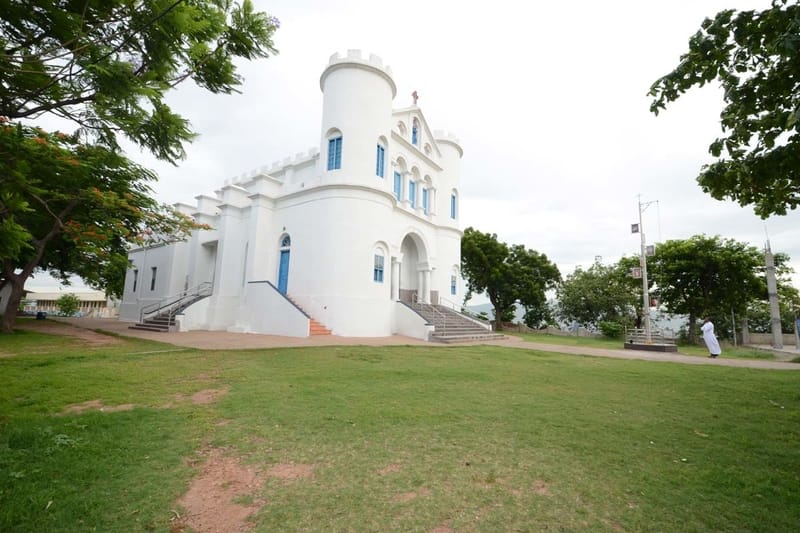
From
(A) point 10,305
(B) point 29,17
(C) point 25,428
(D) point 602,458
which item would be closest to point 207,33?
(B) point 29,17

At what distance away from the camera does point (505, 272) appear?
3103cm

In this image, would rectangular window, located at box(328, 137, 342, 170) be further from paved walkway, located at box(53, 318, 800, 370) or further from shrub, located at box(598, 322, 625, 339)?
shrub, located at box(598, 322, 625, 339)

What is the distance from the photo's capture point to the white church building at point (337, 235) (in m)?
16.5

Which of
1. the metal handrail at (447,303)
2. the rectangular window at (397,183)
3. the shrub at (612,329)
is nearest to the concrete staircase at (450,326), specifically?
the metal handrail at (447,303)

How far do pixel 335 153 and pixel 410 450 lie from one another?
53.5 ft

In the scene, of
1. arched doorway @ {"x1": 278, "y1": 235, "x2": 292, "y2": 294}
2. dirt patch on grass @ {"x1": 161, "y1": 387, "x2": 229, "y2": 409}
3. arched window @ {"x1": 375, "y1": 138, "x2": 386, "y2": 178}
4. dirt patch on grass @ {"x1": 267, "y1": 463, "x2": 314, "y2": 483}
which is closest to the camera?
dirt patch on grass @ {"x1": 267, "y1": 463, "x2": 314, "y2": 483}

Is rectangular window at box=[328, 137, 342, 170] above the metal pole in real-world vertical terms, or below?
above

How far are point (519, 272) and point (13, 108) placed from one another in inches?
1211

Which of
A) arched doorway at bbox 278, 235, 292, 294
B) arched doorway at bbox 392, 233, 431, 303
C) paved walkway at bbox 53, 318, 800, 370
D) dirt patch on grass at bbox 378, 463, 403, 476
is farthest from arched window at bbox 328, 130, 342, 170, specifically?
dirt patch on grass at bbox 378, 463, 403, 476

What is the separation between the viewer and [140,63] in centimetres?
438

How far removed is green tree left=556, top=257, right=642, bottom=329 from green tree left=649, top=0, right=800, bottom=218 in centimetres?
2349

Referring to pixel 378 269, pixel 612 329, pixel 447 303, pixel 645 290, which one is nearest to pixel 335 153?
pixel 378 269

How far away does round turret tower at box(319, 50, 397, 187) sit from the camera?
56.7 ft

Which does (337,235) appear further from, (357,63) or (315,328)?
(357,63)
